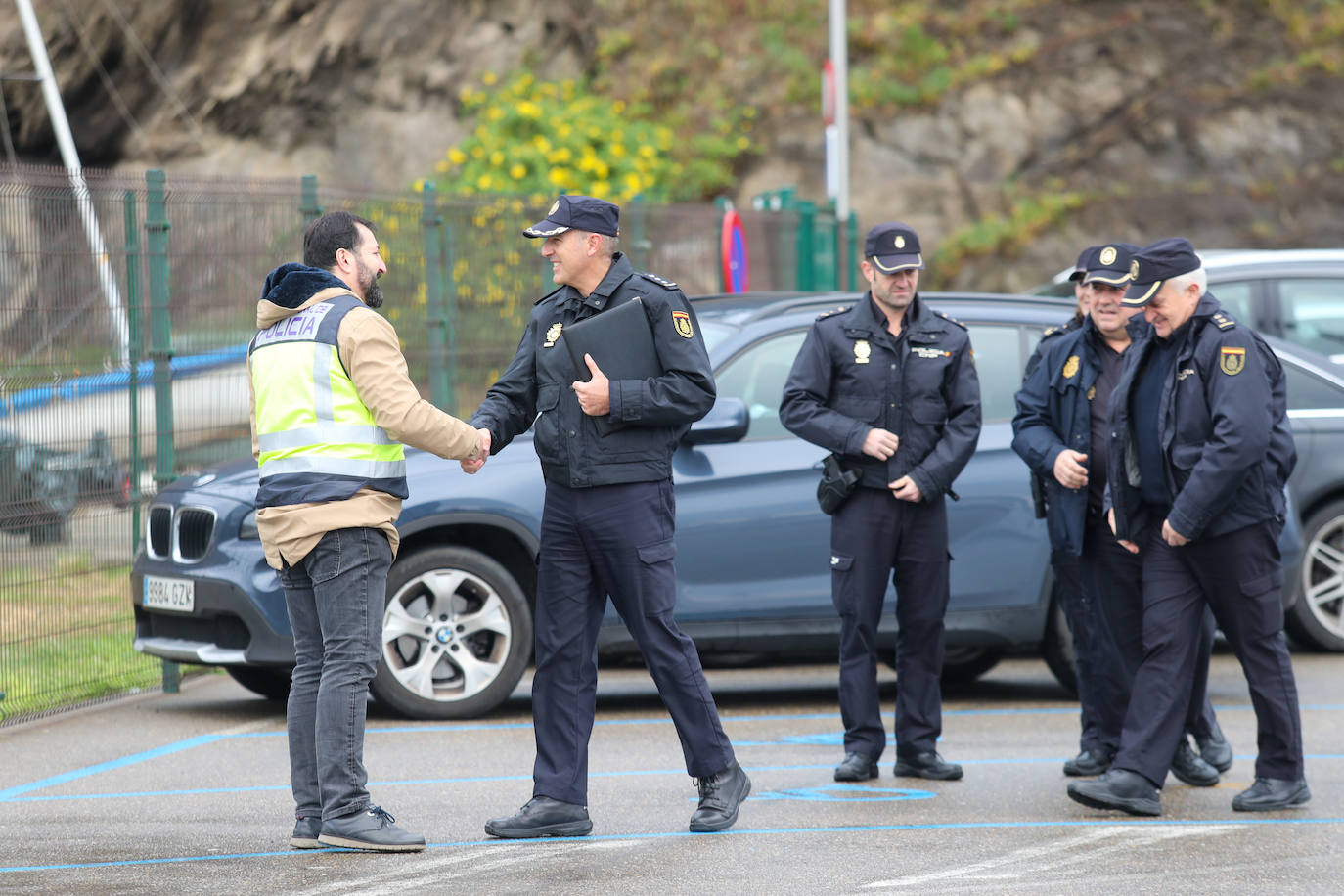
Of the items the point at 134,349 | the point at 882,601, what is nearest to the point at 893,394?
the point at 882,601

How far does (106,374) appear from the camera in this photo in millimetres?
8430

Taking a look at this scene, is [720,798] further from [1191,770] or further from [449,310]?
[449,310]

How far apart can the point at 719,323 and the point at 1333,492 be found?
3565 millimetres

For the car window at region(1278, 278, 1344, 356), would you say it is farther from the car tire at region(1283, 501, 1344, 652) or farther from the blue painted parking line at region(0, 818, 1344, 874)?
the blue painted parking line at region(0, 818, 1344, 874)

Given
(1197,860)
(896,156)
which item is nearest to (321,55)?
(896,156)

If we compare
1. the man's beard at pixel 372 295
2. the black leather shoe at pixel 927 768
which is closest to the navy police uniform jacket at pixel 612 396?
the man's beard at pixel 372 295

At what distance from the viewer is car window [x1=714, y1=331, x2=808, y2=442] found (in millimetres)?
8266

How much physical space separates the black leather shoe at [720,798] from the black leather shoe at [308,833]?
1166mm

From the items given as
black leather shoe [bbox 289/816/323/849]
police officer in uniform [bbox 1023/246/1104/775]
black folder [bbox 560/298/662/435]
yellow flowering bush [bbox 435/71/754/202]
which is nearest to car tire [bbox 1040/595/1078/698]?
police officer in uniform [bbox 1023/246/1104/775]

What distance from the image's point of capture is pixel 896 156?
23.1 metres

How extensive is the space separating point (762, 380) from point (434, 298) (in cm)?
347

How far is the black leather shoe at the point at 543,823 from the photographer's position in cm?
591

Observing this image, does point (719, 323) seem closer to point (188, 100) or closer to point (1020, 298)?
point (1020, 298)

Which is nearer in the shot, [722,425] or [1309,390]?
[722,425]
